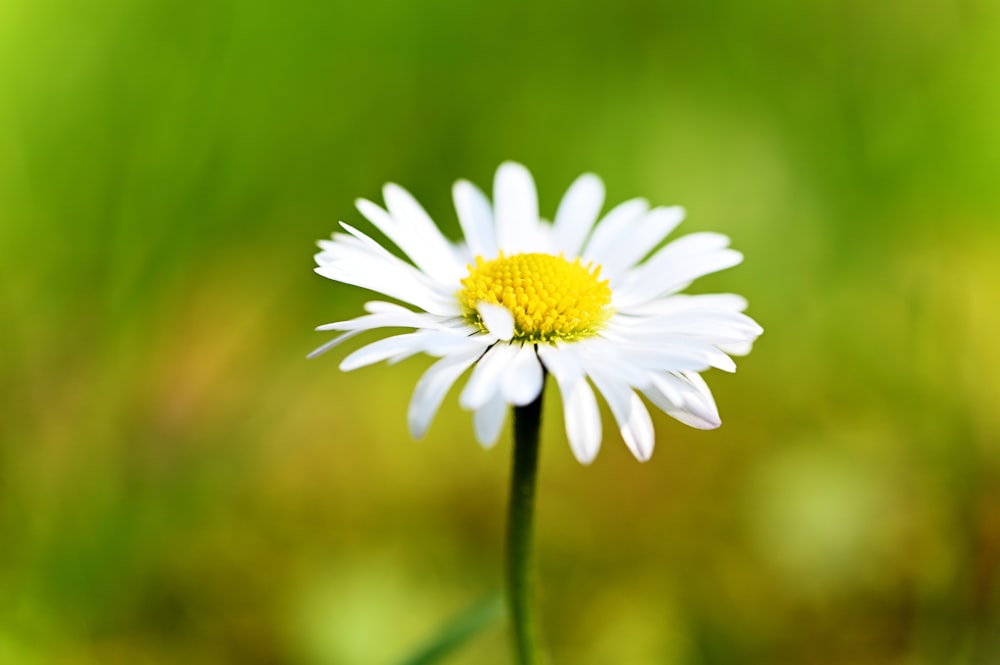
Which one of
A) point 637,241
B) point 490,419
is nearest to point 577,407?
point 490,419

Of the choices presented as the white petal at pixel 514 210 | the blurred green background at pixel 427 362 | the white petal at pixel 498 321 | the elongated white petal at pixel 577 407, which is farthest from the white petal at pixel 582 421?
the blurred green background at pixel 427 362

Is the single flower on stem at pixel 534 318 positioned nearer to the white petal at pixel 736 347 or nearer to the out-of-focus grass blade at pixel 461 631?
the white petal at pixel 736 347

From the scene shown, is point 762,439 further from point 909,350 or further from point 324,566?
point 324,566

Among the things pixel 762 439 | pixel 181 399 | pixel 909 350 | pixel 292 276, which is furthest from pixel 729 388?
pixel 181 399

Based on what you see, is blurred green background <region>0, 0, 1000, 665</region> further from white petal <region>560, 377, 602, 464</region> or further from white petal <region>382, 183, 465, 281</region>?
white petal <region>560, 377, 602, 464</region>

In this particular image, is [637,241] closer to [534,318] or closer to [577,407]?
[534,318]

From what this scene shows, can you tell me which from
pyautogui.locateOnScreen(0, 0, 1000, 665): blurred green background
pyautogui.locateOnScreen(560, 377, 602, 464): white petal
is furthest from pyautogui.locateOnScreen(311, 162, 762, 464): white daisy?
pyautogui.locateOnScreen(0, 0, 1000, 665): blurred green background
